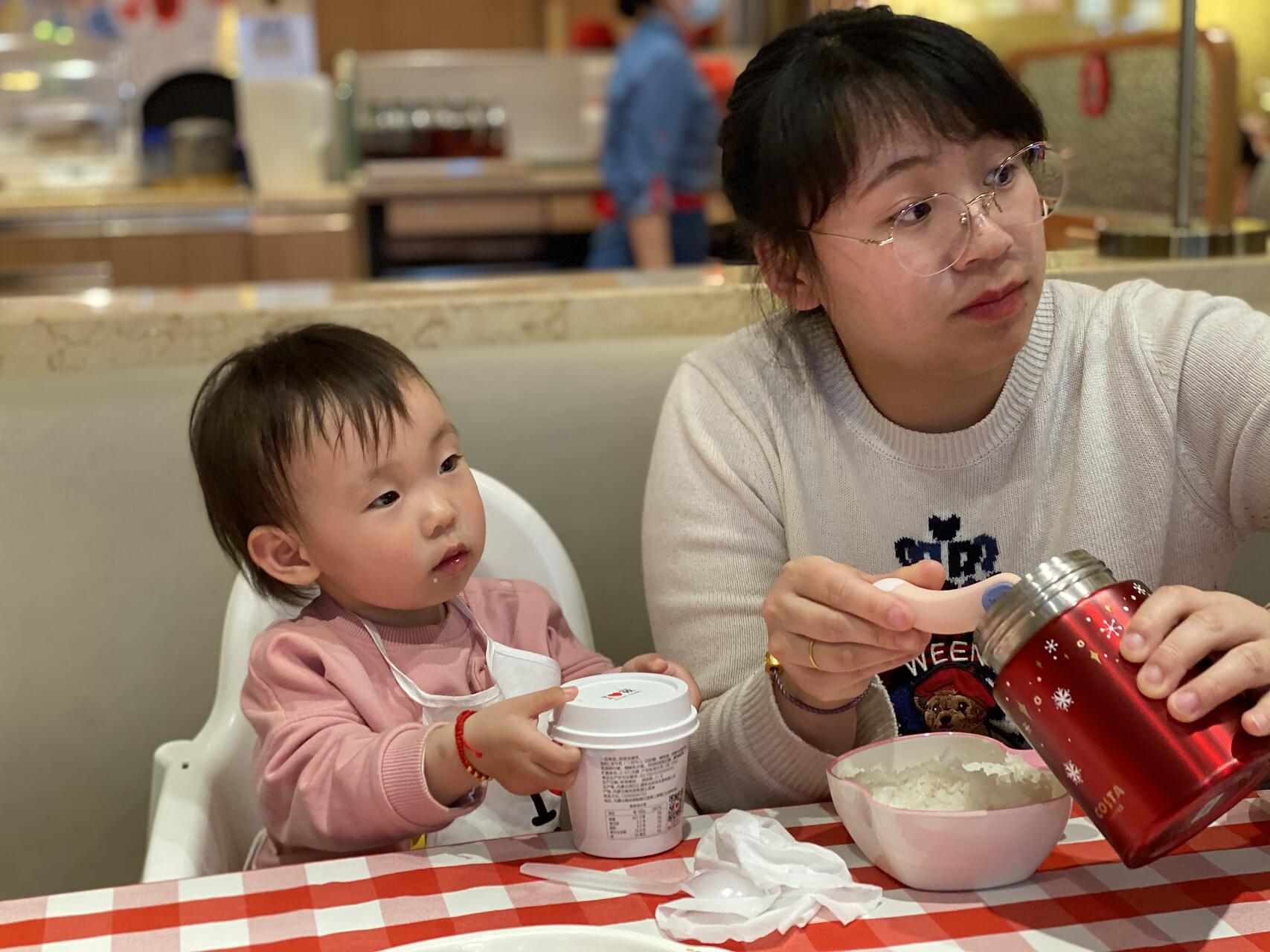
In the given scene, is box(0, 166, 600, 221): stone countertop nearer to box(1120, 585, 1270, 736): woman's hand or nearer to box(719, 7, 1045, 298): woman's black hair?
box(719, 7, 1045, 298): woman's black hair

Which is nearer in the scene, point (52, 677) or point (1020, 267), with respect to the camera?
point (1020, 267)

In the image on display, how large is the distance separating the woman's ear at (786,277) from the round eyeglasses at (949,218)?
0.10 metres

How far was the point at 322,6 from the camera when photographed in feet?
20.1

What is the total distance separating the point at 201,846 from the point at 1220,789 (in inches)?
31.7

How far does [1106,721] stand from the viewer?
0.73 meters

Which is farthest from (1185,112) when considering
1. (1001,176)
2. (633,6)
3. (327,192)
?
(327,192)

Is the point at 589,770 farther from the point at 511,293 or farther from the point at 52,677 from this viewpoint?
the point at 511,293

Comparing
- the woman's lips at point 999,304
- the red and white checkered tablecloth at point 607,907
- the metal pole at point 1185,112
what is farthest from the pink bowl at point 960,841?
the metal pole at point 1185,112

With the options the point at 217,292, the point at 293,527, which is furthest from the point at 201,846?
the point at 217,292

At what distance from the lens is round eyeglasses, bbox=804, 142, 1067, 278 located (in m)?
1.07

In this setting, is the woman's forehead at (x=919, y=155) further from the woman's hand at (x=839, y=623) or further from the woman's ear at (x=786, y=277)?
the woman's hand at (x=839, y=623)

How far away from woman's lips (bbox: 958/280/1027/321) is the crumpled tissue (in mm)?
428

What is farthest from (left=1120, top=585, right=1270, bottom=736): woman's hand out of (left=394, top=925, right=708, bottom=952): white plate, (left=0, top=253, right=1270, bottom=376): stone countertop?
(left=0, top=253, right=1270, bottom=376): stone countertop

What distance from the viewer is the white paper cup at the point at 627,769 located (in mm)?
896
